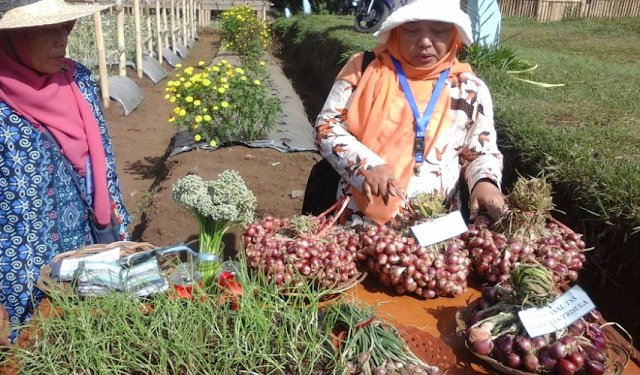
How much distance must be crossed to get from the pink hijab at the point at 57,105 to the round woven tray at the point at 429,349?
1.42 meters

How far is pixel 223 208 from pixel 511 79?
14.5 feet

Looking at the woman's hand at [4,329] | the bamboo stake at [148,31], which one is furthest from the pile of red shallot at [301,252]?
the bamboo stake at [148,31]

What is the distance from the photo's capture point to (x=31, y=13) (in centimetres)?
203

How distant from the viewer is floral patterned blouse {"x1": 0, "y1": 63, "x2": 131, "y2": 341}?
2.03 metres

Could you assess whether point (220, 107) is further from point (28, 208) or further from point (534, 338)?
point (534, 338)

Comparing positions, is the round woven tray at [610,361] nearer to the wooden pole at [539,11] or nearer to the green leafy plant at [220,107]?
the green leafy plant at [220,107]

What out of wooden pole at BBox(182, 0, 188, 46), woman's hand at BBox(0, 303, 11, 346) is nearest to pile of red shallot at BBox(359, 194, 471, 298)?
woman's hand at BBox(0, 303, 11, 346)

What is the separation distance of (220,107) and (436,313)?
14.4 ft

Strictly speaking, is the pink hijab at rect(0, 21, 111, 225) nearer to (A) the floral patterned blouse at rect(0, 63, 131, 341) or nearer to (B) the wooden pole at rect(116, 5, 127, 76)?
(A) the floral patterned blouse at rect(0, 63, 131, 341)

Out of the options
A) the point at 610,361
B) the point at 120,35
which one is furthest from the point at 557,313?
the point at 120,35

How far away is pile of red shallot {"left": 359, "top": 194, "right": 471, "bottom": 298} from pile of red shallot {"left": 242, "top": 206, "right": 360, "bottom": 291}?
0.08m

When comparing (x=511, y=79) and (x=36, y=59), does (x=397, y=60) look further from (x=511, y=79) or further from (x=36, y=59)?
(x=511, y=79)

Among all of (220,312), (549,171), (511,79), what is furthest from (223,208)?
(511,79)

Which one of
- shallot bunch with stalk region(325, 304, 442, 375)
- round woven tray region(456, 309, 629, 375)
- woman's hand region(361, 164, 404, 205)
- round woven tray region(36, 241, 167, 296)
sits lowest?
round woven tray region(456, 309, 629, 375)
